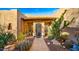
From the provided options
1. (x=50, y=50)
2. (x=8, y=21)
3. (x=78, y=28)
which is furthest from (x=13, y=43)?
(x=78, y=28)

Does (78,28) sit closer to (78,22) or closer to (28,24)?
(78,22)

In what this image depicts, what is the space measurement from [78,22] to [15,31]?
0.92 m

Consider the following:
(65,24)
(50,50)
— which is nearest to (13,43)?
(50,50)

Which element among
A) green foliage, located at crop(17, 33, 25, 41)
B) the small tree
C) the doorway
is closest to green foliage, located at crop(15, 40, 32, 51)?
green foliage, located at crop(17, 33, 25, 41)

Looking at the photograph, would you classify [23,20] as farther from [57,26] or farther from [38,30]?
[57,26]

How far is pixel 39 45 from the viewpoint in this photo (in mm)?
2088

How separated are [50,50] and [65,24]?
43 centimetres

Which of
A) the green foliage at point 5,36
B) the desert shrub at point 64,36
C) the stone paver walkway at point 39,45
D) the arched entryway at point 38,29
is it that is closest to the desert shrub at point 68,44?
the desert shrub at point 64,36

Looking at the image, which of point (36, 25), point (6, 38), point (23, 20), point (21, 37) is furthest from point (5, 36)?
point (36, 25)

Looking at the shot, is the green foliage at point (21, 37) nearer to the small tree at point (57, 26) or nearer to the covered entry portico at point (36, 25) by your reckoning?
the covered entry portico at point (36, 25)
